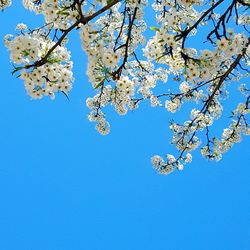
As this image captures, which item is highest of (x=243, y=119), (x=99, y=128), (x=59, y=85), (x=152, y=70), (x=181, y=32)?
(x=152, y=70)

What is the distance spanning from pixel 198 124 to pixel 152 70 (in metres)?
1.66

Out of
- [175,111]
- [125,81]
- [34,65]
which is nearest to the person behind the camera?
[34,65]

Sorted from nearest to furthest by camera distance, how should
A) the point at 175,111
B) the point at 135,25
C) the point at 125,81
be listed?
the point at 125,81, the point at 135,25, the point at 175,111

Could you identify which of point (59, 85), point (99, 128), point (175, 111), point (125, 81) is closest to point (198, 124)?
point (175, 111)

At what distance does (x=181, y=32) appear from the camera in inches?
263

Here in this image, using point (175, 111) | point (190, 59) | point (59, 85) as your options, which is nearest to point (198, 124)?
point (175, 111)

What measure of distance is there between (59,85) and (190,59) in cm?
190

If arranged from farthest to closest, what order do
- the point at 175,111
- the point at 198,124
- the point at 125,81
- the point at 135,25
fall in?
the point at 175,111
the point at 198,124
the point at 135,25
the point at 125,81

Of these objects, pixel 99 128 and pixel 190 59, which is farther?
pixel 99 128

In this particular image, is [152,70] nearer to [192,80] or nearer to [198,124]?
[198,124]

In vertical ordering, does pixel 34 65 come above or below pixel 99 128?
below

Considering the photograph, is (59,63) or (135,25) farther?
(135,25)

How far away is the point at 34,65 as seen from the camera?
21.1 feet

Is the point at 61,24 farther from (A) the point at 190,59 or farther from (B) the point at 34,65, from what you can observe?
(A) the point at 190,59
